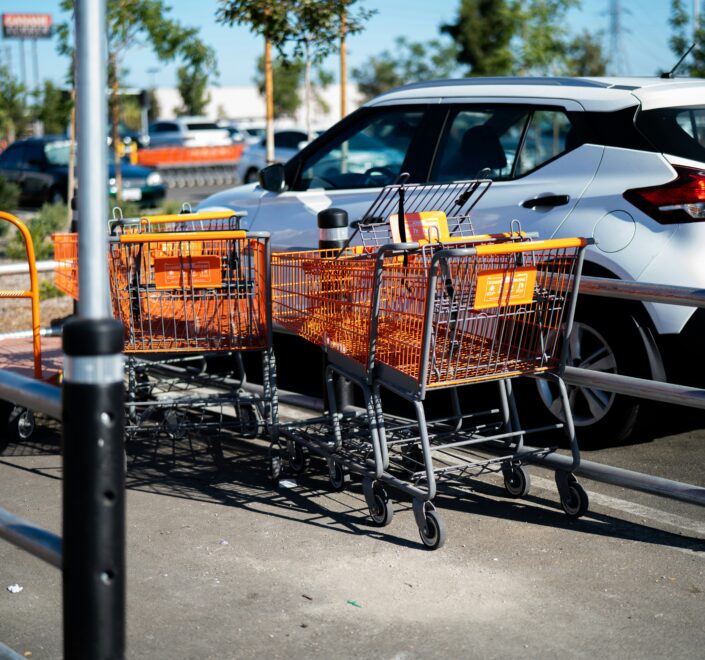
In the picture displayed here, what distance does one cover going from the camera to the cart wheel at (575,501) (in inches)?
187

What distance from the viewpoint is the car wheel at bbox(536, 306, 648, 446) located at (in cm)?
559

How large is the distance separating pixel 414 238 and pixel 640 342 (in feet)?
4.74

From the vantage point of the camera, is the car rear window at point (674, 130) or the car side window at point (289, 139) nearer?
the car rear window at point (674, 130)

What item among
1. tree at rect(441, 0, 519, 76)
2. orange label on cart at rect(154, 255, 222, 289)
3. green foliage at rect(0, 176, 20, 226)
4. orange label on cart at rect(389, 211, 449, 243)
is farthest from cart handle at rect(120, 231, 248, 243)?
tree at rect(441, 0, 519, 76)

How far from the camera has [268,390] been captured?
5516 mm

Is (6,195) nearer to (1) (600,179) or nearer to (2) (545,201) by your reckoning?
(2) (545,201)

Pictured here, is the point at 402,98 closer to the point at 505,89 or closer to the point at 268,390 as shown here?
the point at 505,89

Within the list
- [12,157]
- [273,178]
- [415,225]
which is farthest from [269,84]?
[12,157]

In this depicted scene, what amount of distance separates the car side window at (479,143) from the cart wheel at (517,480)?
6.40 ft

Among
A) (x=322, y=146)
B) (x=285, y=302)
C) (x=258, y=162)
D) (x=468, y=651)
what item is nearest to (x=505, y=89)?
(x=322, y=146)

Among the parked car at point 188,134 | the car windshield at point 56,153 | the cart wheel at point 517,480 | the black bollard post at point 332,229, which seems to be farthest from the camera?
the parked car at point 188,134

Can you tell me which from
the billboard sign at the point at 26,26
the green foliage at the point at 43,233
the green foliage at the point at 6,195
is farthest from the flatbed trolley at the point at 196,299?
the billboard sign at the point at 26,26

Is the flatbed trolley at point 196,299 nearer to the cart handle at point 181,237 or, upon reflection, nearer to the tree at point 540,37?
the cart handle at point 181,237

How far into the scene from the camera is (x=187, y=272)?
536 cm
